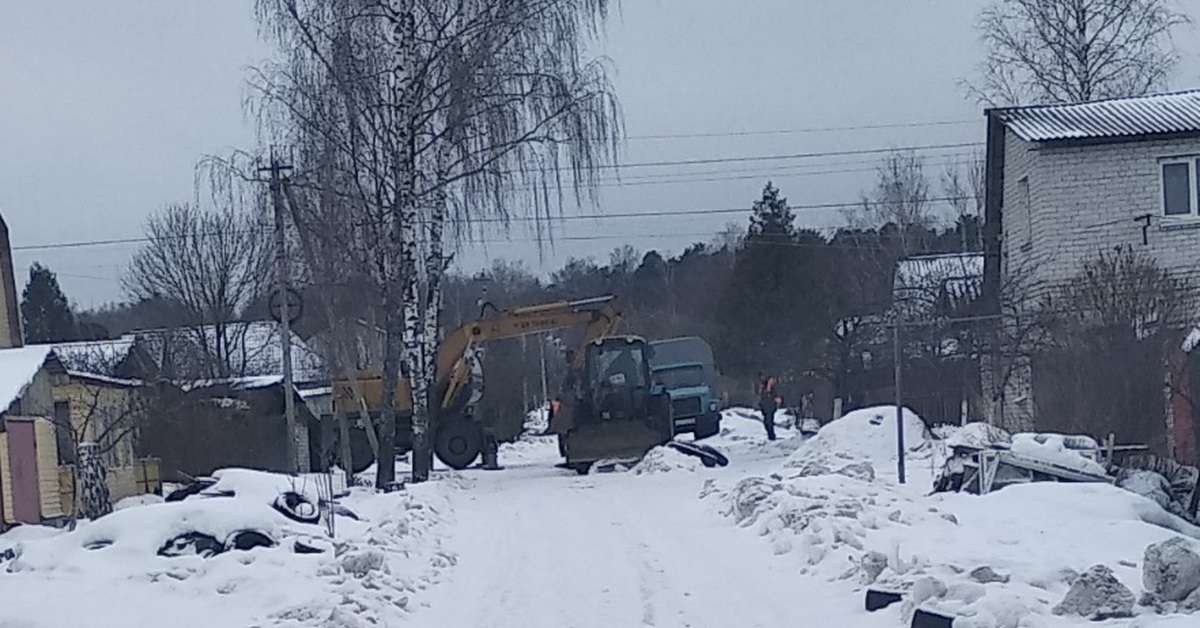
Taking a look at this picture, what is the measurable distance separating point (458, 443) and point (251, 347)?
1079 inches

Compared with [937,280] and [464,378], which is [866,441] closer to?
[937,280]

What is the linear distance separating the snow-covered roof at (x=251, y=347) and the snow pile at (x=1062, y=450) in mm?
35451

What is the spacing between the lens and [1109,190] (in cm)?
2988

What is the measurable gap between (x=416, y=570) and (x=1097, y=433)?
10592 millimetres

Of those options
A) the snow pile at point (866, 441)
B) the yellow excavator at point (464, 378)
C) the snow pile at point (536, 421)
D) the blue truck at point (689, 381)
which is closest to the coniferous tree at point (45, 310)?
the snow pile at point (536, 421)

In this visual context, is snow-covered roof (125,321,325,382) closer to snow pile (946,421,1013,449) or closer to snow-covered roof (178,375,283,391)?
snow-covered roof (178,375,283,391)

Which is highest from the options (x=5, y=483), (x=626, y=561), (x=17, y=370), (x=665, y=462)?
(x=17, y=370)

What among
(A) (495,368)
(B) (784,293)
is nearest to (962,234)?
(B) (784,293)

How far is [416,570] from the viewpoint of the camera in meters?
15.5

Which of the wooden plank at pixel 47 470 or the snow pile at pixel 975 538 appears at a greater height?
the snow pile at pixel 975 538

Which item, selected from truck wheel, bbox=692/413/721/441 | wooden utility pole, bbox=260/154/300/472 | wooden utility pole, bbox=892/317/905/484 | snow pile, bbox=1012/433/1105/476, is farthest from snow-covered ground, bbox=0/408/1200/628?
truck wheel, bbox=692/413/721/441

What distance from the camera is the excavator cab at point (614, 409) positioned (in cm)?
3222

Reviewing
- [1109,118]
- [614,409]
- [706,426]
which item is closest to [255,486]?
[614,409]

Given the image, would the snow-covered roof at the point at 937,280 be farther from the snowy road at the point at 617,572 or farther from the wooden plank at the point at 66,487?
the wooden plank at the point at 66,487
